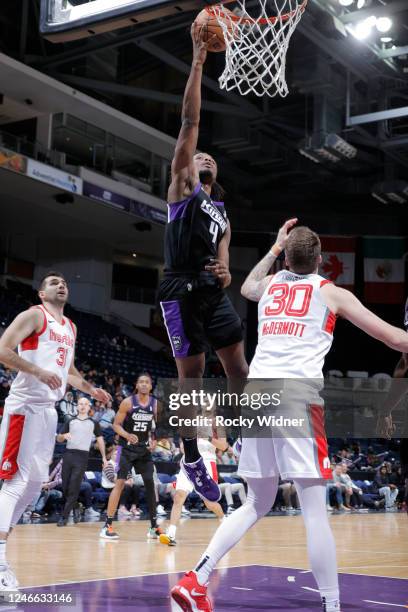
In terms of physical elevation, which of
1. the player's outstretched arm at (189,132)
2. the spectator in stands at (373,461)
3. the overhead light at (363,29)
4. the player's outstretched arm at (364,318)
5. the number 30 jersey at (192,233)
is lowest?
the spectator in stands at (373,461)

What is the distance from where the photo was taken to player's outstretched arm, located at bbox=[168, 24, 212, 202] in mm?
4785

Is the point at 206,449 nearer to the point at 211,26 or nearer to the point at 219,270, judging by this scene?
the point at 219,270

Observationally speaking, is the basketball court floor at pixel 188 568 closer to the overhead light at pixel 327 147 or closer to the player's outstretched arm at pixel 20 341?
the player's outstretched arm at pixel 20 341

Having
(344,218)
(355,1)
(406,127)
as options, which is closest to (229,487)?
(355,1)

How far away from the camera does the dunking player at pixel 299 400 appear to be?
4.02m

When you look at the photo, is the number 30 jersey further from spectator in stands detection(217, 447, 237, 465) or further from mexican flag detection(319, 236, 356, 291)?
mexican flag detection(319, 236, 356, 291)

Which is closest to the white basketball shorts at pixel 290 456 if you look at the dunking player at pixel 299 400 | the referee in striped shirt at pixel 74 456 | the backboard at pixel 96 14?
the dunking player at pixel 299 400

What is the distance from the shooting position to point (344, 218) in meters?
30.7

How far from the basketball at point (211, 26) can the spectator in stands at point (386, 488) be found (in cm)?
1575

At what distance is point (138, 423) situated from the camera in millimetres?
10156

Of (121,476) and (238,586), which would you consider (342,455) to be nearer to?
(121,476)

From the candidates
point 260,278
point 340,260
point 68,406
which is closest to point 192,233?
point 260,278

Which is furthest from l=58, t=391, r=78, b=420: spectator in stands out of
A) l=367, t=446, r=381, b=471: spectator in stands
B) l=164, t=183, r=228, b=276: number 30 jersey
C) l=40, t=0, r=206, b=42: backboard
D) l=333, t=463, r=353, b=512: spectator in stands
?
l=367, t=446, r=381, b=471: spectator in stands

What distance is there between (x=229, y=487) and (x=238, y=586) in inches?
353
